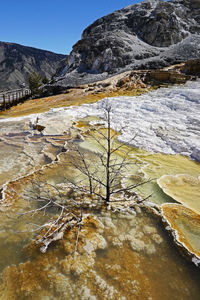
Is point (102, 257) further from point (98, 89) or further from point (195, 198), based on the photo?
point (98, 89)

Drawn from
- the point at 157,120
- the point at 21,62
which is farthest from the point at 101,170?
the point at 21,62

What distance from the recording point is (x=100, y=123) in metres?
7.78

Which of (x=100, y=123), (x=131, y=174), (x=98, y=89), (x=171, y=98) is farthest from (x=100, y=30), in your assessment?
(x=131, y=174)

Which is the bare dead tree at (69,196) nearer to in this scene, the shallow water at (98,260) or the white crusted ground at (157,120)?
the shallow water at (98,260)

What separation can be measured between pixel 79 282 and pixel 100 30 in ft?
111

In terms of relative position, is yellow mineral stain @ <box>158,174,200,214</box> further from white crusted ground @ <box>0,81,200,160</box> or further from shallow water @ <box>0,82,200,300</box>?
white crusted ground @ <box>0,81,200,160</box>

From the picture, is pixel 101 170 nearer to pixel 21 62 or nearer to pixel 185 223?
pixel 185 223

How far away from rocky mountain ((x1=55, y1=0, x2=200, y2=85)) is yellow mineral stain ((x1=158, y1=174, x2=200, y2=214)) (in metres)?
16.3

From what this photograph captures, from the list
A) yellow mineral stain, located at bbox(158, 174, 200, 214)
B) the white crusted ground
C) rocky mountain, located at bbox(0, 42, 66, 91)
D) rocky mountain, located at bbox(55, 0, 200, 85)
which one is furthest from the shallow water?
rocky mountain, located at bbox(0, 42, 66, 91)

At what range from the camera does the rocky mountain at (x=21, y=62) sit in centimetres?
8182

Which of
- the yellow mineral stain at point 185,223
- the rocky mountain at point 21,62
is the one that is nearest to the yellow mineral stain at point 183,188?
the yellow mineral stain at point 185,223

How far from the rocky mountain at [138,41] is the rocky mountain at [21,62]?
61.6 metres

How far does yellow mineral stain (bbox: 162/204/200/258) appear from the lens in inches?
87.4

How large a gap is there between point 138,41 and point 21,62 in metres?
88.8
